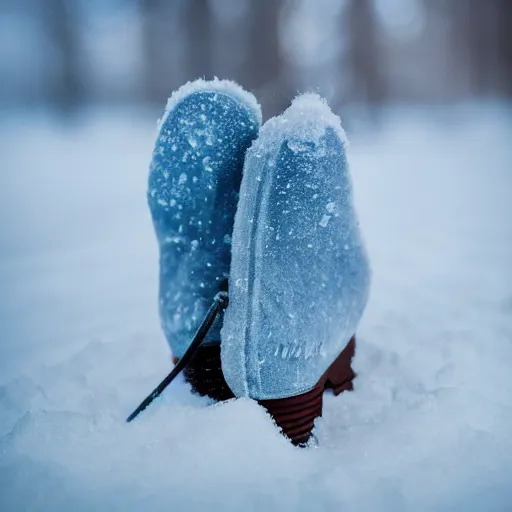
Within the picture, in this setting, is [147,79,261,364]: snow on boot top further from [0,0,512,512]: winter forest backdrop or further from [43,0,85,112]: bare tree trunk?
[43,0,85,112]: bare tree trunk

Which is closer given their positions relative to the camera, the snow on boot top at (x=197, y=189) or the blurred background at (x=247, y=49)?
the snow on boot top at (x=197, y=189)

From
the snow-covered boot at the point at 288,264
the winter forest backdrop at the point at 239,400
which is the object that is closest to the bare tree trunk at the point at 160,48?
the winter forest backdrop at the point at 239,400

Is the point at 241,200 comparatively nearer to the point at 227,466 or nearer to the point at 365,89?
the point at 227,466

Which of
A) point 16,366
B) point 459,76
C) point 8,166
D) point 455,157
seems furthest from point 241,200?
point 459,76

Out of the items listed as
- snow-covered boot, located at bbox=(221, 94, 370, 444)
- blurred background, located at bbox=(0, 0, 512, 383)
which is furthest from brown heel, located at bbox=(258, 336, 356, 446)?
blurred background, located at bbox=(0, 0, 512, 383)

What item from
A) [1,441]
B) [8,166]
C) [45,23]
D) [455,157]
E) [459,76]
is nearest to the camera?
[1,441]

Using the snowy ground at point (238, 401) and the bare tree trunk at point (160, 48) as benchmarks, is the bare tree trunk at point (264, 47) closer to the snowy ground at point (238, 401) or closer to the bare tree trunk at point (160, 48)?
the bare tree trunk at point (160, 48)

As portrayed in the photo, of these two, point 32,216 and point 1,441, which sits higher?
point 1,441
